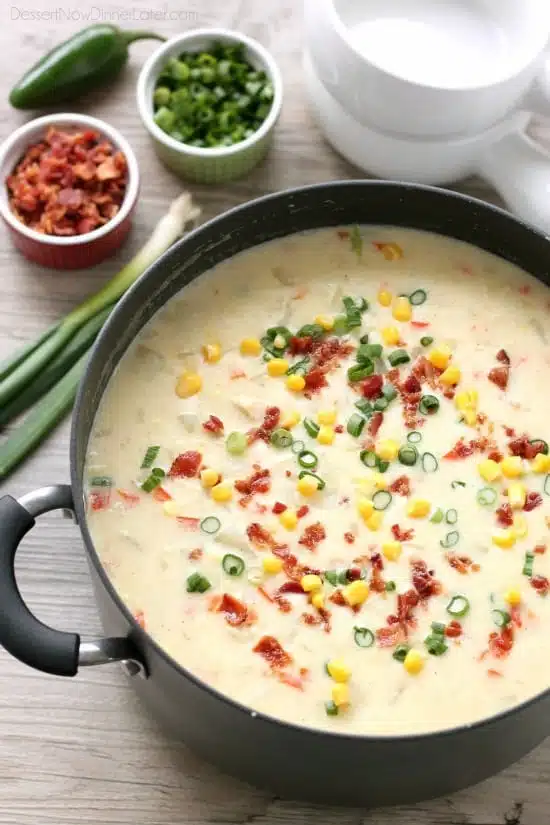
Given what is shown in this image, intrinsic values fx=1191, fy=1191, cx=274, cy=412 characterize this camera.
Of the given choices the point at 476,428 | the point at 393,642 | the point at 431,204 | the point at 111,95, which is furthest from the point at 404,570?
the point at 111,95

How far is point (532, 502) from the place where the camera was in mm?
2027

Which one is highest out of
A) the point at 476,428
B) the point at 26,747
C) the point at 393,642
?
the point at 476,428

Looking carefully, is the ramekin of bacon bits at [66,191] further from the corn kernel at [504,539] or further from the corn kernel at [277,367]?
the corn kernel at [504,539]

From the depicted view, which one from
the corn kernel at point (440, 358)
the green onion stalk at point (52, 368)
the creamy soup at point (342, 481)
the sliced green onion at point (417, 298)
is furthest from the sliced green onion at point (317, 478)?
the green onion stalk at point (52, 368)

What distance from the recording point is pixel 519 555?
1985 millimetres

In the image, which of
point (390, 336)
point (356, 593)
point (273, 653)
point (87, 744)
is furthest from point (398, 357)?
point (87, 744)

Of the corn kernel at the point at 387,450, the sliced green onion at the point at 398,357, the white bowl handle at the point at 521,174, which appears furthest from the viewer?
the white bowl handle at the point at 521,174

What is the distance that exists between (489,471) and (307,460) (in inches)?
12.2

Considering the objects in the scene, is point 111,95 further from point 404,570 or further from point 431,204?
point 404,570

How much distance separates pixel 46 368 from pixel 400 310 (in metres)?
0.70

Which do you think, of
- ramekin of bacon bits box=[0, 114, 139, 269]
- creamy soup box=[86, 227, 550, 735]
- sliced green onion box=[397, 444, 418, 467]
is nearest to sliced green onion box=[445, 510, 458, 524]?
creamy soup box=[86, 227, 550, 735]

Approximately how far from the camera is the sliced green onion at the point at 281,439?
2.05 meters

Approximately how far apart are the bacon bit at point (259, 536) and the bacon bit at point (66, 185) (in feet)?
2.50

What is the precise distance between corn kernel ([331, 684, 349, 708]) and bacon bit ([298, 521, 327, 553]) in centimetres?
24
